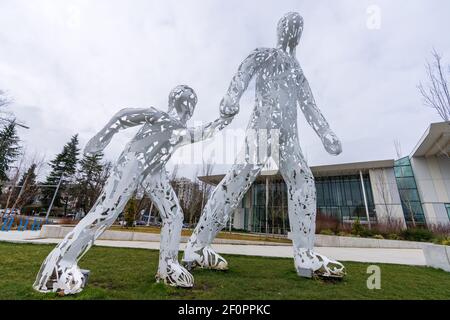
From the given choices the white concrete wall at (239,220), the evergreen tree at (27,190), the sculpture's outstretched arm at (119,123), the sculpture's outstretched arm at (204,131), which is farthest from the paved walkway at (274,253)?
the white concrete wall at (239,220)

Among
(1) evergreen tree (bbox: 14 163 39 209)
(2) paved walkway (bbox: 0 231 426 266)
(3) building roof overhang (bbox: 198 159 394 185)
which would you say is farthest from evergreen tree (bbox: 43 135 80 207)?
→ (2) paved walkway (bbox: 0 231 426 266)

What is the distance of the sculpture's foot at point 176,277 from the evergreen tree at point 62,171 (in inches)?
1448

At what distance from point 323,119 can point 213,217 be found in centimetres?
213

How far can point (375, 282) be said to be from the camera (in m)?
2.93

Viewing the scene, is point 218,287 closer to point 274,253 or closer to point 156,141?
point 156,141

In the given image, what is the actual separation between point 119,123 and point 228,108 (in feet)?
3.59

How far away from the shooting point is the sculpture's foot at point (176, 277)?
2178 mm

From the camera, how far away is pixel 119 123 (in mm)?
2209

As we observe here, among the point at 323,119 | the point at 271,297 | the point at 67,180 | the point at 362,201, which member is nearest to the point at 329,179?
the point at 362,201

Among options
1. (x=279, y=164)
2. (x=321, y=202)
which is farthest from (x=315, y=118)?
(x=321, y=202)

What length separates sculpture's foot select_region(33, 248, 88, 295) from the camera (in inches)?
69.3

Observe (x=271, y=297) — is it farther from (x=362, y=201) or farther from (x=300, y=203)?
(x=362, y=201)

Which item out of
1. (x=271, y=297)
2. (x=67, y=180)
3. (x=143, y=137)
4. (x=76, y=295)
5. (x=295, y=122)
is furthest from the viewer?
(x=67, y=180)

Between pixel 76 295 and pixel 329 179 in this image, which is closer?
pixel 76 295
